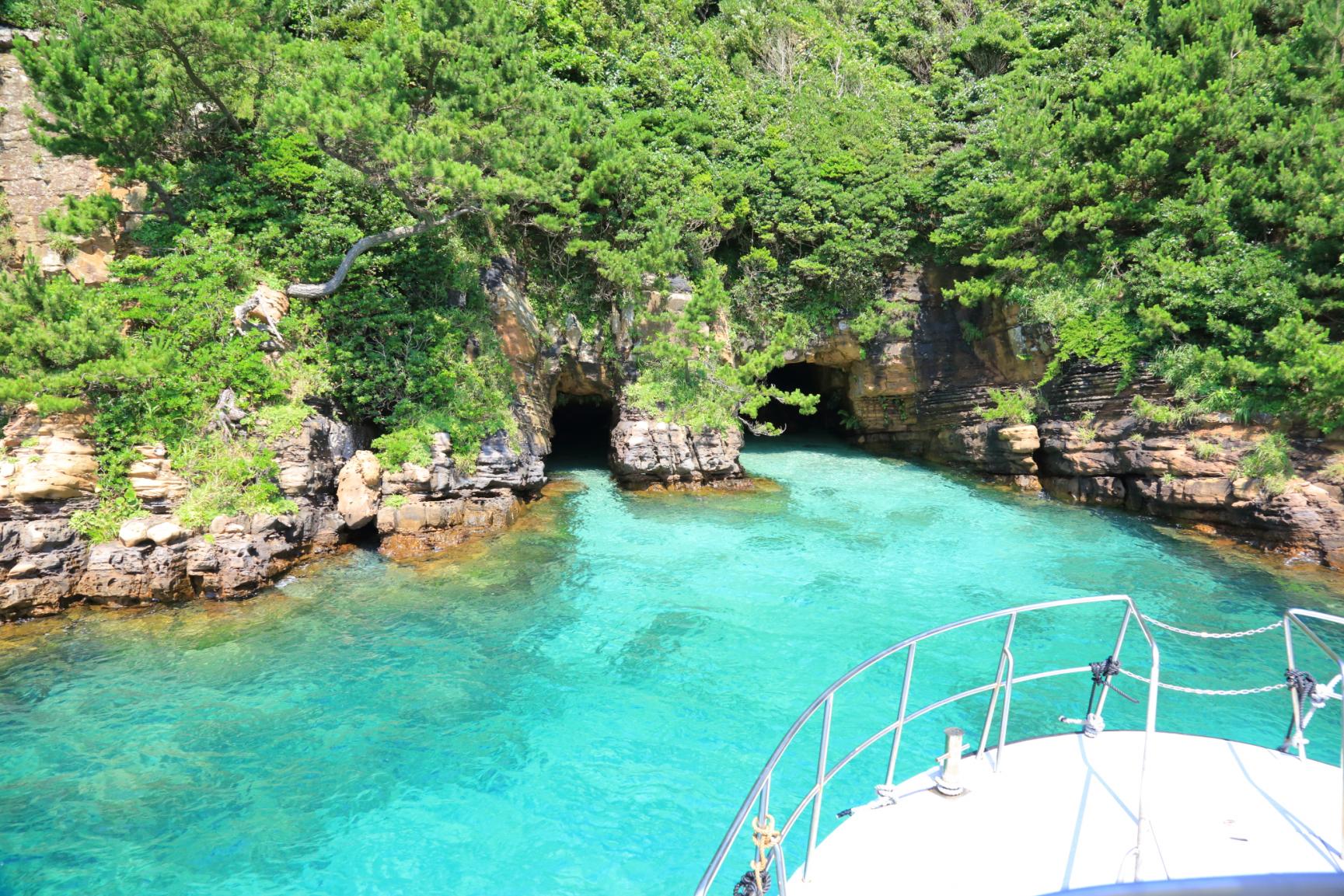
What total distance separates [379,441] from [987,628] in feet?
37.5

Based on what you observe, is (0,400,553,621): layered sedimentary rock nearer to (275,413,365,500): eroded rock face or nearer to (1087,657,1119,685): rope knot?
(275,413,365,500): eroded rock face

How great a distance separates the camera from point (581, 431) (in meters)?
24.0

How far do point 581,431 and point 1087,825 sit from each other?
67.8 ft

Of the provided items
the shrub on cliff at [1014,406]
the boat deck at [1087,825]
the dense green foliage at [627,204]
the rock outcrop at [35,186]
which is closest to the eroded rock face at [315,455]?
the dense green foliage at [627,204]

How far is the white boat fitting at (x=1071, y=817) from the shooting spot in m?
4.01

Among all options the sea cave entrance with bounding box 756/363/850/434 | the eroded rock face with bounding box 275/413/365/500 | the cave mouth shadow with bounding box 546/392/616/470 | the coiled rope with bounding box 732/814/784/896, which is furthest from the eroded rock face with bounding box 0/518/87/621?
the sea cave entrance with bounding box 756/363/850/434

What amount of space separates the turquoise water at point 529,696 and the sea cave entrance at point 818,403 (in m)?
10.3

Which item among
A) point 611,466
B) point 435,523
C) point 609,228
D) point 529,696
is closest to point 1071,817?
point 529,696

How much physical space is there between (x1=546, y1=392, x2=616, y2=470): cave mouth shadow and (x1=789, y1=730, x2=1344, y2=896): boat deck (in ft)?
46.3

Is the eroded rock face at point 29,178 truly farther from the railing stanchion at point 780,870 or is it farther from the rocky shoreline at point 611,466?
the railing stanchion at point 780,870

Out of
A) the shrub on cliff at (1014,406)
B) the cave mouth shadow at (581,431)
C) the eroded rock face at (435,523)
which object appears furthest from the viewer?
the cave mouth shadow at (581,431)

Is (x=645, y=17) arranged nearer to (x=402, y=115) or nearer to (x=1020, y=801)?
(x=402, y=115)

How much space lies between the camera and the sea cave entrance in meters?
23.4

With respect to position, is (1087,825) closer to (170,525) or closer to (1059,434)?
(170,525)
